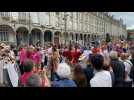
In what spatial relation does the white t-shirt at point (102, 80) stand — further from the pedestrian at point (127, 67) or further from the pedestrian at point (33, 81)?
the pedestrian at point (127, 67)

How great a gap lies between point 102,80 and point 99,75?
0.08 meters

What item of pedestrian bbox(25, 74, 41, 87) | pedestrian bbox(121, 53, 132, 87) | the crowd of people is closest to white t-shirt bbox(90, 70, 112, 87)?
the crowd of people

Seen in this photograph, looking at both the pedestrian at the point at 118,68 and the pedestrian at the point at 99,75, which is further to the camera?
the pedestrian at the point at 118,68

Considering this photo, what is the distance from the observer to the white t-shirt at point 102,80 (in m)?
3.36

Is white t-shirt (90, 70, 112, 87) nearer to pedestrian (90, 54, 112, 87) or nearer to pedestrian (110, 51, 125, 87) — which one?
pedestrian (90, 54, 112, 87)

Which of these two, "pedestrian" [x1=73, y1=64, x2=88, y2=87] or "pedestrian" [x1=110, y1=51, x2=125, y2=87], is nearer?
"pedestrian" [x1=73, y1=64, x2=88, y2=87]

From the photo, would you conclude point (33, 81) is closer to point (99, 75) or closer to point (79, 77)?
point (79, 77)

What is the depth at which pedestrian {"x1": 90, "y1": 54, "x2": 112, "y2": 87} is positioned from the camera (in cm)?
338

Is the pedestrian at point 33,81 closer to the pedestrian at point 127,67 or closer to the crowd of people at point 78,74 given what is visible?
the crowd of people at point 78,74

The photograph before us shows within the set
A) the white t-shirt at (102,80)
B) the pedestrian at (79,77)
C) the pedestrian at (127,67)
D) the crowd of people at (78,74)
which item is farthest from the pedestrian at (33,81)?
the pedestrian at (127,67)

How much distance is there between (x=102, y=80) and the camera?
3.41 metres

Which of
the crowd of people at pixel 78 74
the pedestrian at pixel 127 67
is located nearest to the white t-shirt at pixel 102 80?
the crowd of people at pixel 78 74
